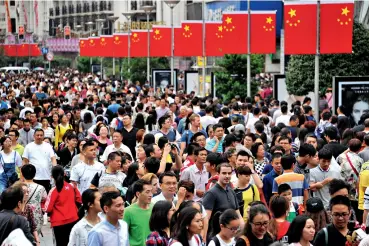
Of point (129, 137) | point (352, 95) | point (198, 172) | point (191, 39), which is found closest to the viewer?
point (198, 172)

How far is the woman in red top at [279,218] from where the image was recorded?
33.4 ft

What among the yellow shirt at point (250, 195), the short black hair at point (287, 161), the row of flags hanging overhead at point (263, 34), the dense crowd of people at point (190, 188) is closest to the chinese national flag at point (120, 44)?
the row of flags hanging overhead at point (263, 34)

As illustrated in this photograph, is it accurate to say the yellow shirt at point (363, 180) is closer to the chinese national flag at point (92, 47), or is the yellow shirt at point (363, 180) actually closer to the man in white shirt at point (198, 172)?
the man in white shirt at point (198, 172)

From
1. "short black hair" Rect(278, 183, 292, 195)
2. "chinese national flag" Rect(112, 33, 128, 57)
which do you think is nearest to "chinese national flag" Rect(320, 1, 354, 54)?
"short black hair" Rect(278, 183, 292, 195)

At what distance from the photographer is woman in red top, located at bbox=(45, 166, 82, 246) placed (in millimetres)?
12945

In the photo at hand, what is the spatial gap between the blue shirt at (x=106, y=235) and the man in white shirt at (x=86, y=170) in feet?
13.6

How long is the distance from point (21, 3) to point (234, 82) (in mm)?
104667

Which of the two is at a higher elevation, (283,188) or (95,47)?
(283,188)

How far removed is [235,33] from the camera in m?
32.7

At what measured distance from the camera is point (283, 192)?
11.6 m

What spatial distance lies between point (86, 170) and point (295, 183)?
9.50 feet

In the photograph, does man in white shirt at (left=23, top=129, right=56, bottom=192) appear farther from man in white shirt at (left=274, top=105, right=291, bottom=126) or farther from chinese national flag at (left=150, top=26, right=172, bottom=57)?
chinese national flag at (left=150, top=26, right=172, bottom=57)

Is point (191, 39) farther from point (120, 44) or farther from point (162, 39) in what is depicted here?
point (120, 44)

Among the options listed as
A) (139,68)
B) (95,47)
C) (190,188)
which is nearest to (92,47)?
(95,47)
